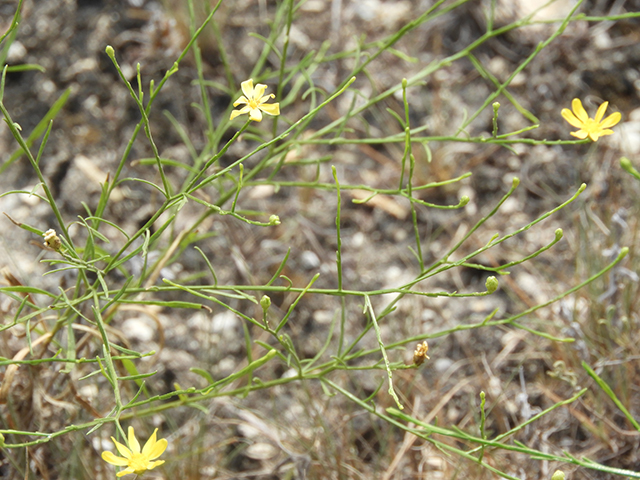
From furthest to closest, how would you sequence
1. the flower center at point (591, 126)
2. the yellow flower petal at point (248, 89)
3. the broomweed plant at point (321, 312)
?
the broomweed plant at point (321, 312) → the flower center at point (591, 126) → the yellow flower petal at point (248, 89)

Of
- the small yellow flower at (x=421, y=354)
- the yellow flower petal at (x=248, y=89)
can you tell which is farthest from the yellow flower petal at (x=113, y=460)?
the yellow flower petal at (x=248, y=89)

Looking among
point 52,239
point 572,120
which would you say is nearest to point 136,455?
point 52,239

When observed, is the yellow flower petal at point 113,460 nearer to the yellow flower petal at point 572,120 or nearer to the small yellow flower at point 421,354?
the small yellow flower at point 421,354

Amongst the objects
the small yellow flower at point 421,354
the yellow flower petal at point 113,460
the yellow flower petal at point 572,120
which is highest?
the yellow flower petal at point 572,120

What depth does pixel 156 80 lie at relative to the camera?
7.47 ft

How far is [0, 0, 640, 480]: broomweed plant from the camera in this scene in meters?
1.29

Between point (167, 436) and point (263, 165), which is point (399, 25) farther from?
point (167, 436)

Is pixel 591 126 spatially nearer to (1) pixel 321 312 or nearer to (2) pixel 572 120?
(2) pixel 572 120

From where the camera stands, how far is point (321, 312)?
2.01 meters

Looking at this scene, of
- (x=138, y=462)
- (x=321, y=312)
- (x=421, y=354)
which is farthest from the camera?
(x=321, y=312)

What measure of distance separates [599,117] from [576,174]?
1.10 m

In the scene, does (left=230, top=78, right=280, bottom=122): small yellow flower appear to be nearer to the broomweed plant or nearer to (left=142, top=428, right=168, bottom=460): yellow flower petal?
the broomweed plant

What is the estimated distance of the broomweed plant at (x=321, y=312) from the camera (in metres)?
1.29

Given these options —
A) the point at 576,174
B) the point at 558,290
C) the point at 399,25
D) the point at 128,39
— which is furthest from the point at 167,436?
the point at 399,25
